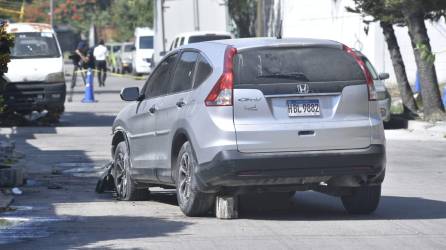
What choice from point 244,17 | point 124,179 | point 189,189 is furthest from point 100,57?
point 189,189

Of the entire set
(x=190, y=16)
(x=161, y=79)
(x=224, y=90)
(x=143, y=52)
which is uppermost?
(x=224, y=90)

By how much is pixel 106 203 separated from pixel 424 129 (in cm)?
1101

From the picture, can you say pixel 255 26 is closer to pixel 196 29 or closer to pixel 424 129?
pixel 196 29

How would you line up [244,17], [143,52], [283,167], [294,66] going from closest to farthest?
[283,167] < [294,66] < [244,17] < [143,52]

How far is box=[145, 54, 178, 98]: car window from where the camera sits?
39.5ft

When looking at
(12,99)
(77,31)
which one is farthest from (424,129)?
(77,31)

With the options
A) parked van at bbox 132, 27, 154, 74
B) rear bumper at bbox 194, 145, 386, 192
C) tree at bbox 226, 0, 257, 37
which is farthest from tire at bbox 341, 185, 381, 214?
parked van at bbox 132, 27, 154, 74

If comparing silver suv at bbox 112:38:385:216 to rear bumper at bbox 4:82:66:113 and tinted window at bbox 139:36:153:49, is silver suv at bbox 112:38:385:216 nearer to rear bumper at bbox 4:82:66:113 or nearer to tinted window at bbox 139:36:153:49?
rear bumper at bbox 4:82:66:113

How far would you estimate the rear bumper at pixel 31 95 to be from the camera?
25.0 m

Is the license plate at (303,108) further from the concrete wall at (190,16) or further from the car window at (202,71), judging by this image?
the concrete wall at (190,16)

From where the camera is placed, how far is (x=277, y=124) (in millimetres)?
10344

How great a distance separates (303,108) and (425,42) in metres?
13.1

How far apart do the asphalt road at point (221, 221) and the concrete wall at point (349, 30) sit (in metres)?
16.8

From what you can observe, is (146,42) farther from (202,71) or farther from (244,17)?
(202,71)
